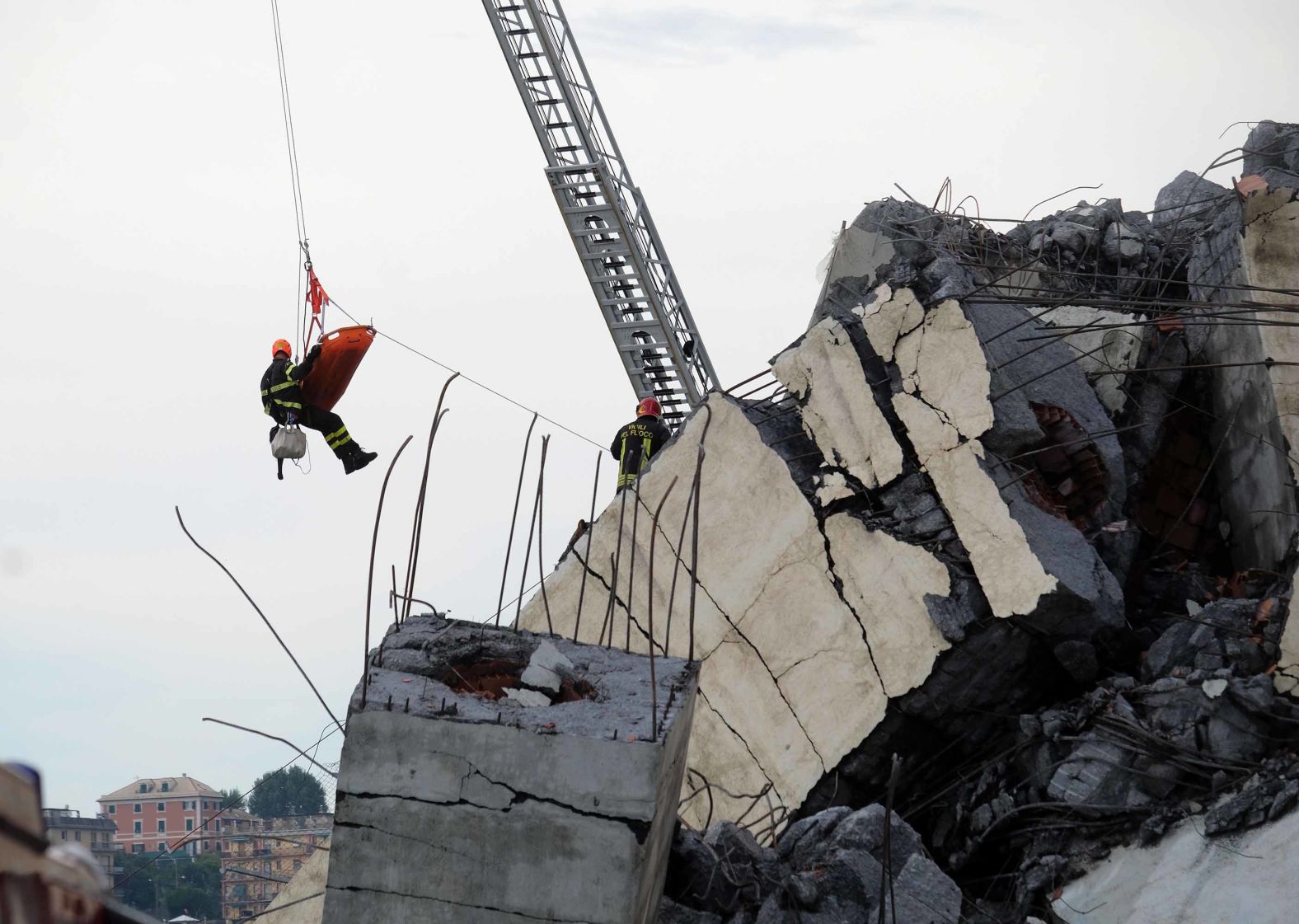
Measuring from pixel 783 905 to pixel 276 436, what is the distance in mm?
5272

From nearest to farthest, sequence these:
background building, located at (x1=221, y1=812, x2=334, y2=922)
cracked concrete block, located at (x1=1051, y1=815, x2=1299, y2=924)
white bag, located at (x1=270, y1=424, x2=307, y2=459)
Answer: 1. cracked concrete block, located at (x1=1051, y1=815, x2=1299, y2=924)
2. background building, located at (x1=221, y1=812, x2=334, y2=922)
3. white bag, located at (x1=270, y1=424, x2=307, y2=459)

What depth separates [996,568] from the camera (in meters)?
6.84

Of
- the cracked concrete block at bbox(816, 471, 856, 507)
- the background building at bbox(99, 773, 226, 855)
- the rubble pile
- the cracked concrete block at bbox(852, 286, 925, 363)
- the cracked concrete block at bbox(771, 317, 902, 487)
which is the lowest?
the rubble pile

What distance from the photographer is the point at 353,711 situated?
4359 millimetres

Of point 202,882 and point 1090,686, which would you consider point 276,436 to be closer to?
point 202,882

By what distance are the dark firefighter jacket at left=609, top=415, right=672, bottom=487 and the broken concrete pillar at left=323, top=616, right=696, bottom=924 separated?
5141mm

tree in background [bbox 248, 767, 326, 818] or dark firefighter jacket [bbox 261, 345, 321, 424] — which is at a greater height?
dark firefighter jacket [bbox 261, 345, 321, 424]

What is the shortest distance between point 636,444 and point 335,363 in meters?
2.10

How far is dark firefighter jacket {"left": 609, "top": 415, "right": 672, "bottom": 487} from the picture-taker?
9562 mm

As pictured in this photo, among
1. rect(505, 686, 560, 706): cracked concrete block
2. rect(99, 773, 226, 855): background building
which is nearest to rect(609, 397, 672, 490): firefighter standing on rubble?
rect(505, 686, 560, 706): cracked concrete block

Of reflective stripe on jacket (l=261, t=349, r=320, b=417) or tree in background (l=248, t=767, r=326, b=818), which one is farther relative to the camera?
tree in background (l=248, t=767, r=326, b=818)

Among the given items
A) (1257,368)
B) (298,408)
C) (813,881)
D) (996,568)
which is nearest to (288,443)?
(298,408)

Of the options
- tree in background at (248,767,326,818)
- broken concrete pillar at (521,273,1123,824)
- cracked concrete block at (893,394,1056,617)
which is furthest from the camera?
tree in background at (248,767,326,818)

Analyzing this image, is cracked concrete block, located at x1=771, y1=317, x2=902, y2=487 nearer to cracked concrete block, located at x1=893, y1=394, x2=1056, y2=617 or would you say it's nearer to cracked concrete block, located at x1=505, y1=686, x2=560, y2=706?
cracked concrete block, located at x1=893, y1=394, x2=1056, y2=617
